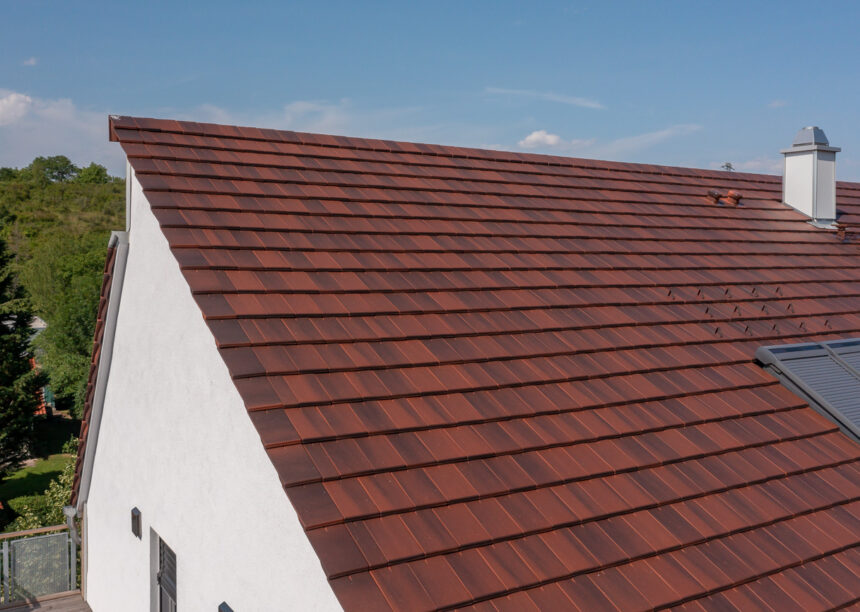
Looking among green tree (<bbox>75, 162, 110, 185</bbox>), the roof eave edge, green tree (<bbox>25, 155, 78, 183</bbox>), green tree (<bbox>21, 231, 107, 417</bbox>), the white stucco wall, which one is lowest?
the white stucco wall

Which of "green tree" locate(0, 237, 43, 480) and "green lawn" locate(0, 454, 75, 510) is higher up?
"green tree" locate(0, 237, 43, 480)

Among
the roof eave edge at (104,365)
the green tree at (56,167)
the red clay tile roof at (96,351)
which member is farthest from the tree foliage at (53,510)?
the green tree at (56,167)

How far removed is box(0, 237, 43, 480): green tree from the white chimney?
2902 centimetres

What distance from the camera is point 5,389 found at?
28094 mm

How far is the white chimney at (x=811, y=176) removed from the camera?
880cm

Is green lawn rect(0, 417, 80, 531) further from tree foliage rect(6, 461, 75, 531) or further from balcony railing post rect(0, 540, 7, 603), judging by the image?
balcony railing post rect(0, 540, 7, 603)

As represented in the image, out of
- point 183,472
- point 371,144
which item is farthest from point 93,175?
point 183,472

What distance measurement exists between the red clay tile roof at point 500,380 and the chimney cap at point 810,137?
3.19 meters

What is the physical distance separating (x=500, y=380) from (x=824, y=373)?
3.19 meters

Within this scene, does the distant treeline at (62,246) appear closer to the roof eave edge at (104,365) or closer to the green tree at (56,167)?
the green tree at (56,167)

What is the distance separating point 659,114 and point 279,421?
1786 cm

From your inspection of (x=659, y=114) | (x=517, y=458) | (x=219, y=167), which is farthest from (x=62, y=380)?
(x=517, y=458)

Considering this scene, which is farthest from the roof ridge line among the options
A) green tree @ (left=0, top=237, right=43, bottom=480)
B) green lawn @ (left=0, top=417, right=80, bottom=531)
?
green tree @ (left=0, top=237, right=43, bottom=480)

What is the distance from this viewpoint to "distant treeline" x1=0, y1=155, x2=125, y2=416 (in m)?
39.2
